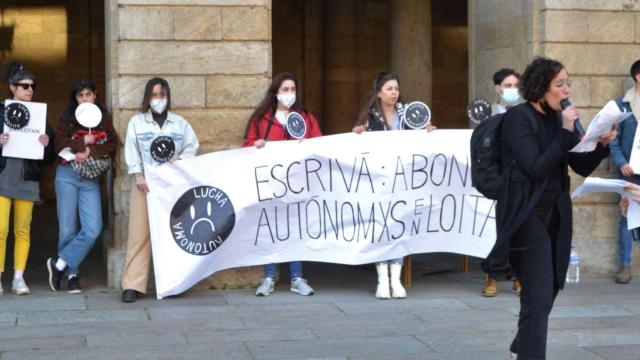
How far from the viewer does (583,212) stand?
11094 millimetres

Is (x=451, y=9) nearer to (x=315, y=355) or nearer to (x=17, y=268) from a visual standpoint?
(x=17, y=268)

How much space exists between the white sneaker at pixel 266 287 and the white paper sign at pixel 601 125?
13.3ft

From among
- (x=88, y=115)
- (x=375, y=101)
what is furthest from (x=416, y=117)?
(x=88, y=115)

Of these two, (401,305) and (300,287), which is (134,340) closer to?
(300,287)

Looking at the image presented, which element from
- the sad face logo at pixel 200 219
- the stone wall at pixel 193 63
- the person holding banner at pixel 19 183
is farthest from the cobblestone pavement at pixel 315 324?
the stone wall at pixel 193 63

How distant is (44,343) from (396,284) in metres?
3.20

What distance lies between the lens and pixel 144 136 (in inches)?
387

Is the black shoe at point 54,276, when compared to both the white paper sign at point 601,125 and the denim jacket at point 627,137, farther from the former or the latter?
the white paper sign at point 601,125

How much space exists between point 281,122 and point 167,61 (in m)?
1.12

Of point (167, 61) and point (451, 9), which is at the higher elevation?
point (451, 9)

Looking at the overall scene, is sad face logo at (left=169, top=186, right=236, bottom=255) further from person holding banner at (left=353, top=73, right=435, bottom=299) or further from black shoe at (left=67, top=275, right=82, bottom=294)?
person holding banner at (left=353, top=73, right=435, bottom=299)

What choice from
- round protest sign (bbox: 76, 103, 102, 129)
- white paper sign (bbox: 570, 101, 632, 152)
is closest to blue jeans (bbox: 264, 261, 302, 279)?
round protest sign (bbox: 76, 103, 102, 129)

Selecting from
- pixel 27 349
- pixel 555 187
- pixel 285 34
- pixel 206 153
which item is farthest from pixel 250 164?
pixel 285 34

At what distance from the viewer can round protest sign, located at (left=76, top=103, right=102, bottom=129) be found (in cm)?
977
